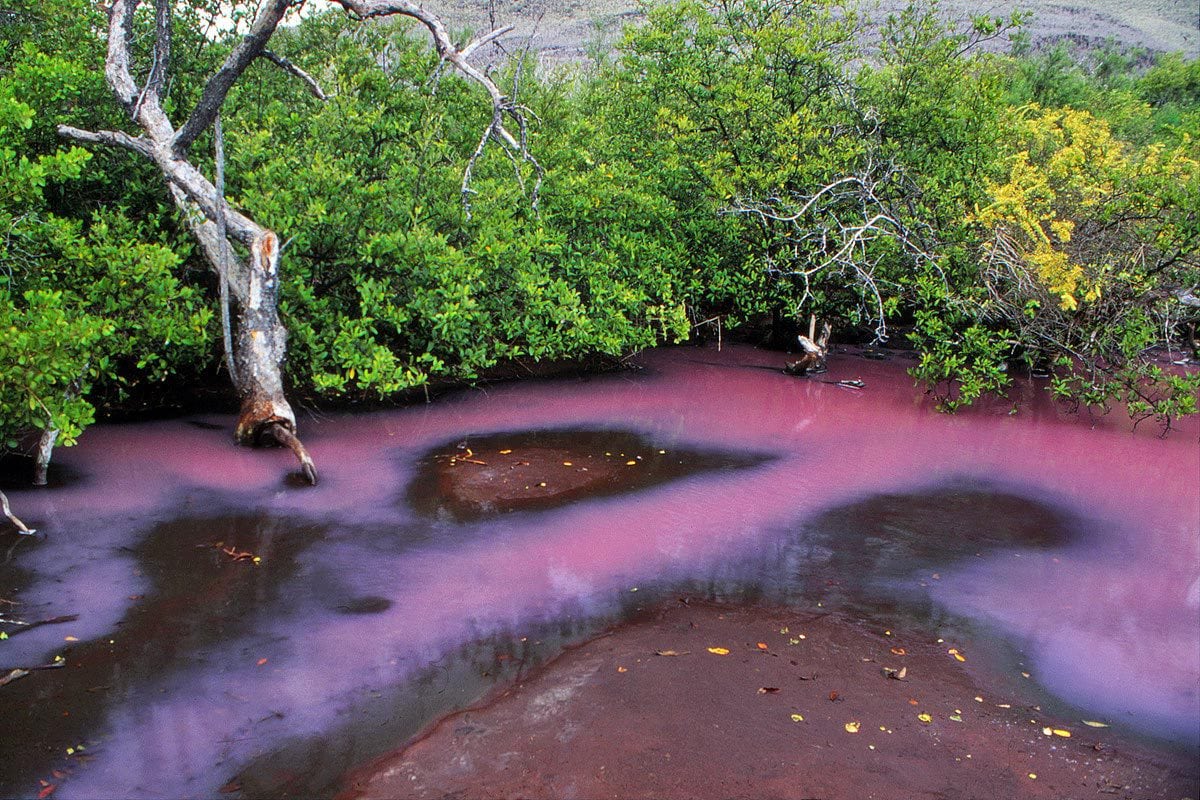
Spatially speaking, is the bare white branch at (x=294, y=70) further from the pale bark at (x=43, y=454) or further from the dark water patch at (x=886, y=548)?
the dark water patch at (x=886, y=548)

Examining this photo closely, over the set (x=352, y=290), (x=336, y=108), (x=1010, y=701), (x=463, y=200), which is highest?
(x=336, y=108)

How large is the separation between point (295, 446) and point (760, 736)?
16.6 ft

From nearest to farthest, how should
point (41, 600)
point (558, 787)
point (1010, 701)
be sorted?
point (558, 787)
point (1010, 701)
point (41, 600)

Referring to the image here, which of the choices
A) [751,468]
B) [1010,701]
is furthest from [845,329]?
[1010,701]

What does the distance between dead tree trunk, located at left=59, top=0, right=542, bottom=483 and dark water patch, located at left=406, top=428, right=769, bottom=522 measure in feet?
4.15

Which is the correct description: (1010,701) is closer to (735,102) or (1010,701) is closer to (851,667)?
(851,667)

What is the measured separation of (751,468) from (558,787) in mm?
5174

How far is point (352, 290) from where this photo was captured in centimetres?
1056

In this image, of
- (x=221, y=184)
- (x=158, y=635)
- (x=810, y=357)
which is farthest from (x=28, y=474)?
(x=810, y=357)

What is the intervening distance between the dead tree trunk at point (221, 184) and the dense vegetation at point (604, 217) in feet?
1.28

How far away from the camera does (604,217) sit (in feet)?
39.7

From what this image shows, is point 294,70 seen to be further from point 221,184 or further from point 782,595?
point 782,595

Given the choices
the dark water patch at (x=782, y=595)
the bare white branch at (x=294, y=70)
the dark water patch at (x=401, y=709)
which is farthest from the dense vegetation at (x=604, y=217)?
the dark water patch at (x=401, y=709)

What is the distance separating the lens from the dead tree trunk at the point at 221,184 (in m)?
8.70
